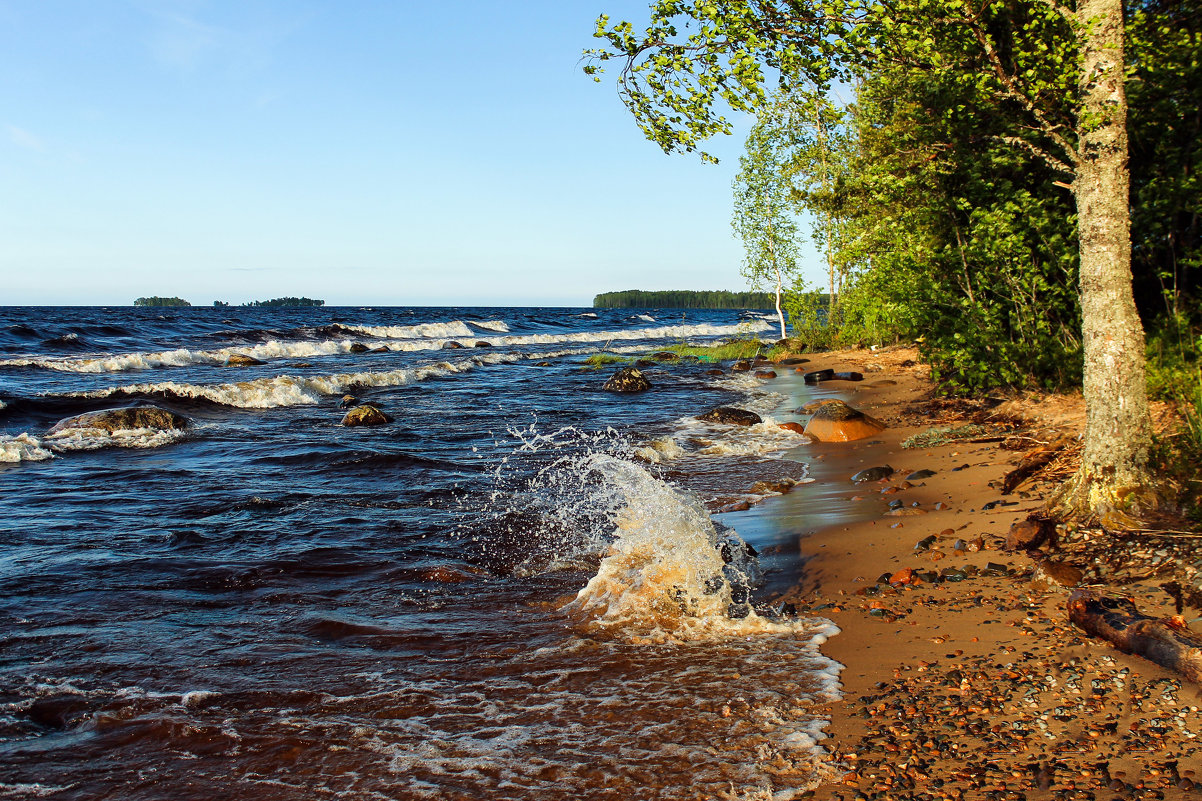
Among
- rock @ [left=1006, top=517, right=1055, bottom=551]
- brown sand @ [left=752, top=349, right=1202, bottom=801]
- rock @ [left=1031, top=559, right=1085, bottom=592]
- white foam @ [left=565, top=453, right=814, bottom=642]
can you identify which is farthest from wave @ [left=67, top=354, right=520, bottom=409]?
rock @ [left=1031, top=559, right=1085, bottom=592]

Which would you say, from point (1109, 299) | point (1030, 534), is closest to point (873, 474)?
point (1030, 534)

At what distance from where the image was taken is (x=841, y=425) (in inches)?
491

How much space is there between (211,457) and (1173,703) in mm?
13352

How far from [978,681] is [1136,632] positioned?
956mm

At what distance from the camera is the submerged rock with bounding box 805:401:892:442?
12.3 metres

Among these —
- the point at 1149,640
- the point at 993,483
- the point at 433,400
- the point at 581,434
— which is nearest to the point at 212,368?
the point at 433,400

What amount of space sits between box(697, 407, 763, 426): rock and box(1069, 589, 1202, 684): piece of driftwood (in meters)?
10.4

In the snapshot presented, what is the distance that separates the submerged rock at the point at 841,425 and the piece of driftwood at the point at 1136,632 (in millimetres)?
7782

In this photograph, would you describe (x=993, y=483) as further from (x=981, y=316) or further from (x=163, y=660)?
(x=163, y=660)

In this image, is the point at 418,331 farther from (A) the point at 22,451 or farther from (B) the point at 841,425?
(B) the point at 841,425

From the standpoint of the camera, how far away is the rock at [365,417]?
1623cm

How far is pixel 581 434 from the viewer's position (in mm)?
14664

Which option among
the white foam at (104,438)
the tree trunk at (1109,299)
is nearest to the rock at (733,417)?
the tree trunk at (1109,299)

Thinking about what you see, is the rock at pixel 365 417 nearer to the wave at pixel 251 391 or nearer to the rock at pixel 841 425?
the wave at pixel 251 391
